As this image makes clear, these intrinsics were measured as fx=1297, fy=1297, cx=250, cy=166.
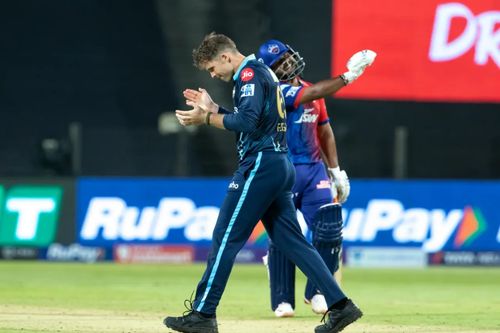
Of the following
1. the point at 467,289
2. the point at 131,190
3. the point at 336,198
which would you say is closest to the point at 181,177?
the point at 131,190

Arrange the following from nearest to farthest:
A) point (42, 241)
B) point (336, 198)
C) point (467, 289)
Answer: point (336, 198), point (467, 289), point (42, 241)

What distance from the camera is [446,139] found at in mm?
18172

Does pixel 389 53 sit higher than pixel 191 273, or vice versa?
pixel 389 53

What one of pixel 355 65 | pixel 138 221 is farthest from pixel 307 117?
pixel 138 221

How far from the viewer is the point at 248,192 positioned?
24.2 feet

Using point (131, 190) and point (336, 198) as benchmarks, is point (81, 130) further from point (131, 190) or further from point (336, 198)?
point (336, 198)

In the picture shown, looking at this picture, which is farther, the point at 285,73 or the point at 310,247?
the point at 285,73

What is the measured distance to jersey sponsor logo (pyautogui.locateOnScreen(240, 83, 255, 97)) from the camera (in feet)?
24.0

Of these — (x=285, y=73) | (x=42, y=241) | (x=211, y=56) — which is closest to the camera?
(x=211, y=56)

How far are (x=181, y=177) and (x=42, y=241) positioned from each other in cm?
201

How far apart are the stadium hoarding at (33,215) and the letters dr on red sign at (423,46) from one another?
13.4 ft

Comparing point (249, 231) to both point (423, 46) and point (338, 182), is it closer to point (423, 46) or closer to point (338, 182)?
point (338, 182)

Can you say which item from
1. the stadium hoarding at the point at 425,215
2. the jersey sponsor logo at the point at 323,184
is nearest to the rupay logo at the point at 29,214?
the stadium hoarding at the point at 425,215

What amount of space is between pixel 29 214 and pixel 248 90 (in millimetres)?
9903
